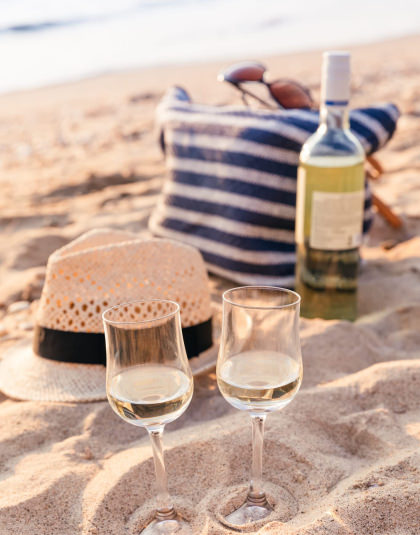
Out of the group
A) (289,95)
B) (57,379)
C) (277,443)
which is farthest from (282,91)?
(277,443)

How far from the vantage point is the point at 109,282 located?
204 cm

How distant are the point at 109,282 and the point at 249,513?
0.91m

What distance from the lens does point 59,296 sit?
2.03 m

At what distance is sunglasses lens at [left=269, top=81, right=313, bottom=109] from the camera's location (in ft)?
9.44

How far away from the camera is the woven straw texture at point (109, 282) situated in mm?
2020

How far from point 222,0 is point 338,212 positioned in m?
20.3

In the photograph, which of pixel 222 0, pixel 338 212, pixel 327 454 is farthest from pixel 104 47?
pixel 327 454

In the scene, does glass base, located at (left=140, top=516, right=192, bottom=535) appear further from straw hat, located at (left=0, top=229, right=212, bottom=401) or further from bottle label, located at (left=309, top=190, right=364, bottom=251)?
bottle label, located at (left=309, top=190, right=364, bottom=251)

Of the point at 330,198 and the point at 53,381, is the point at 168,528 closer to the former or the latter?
the point at 53,381

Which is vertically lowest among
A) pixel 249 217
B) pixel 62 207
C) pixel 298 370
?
pixel 62 207

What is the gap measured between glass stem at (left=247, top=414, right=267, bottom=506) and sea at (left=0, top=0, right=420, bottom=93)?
9.53m

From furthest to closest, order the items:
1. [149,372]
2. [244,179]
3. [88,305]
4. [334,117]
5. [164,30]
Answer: [164,30]
[244,179]
[334,117]
[88,305]
[149,372]

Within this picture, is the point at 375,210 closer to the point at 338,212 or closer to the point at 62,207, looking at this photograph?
the point at 338,212

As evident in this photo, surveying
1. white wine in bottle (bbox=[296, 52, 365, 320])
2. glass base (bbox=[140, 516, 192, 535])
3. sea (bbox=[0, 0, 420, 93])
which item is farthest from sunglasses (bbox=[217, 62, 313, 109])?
sea (bbox=[0, 0, 420, 93])
